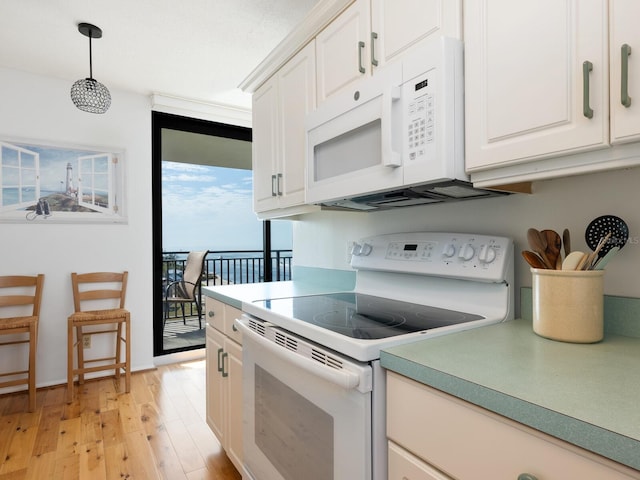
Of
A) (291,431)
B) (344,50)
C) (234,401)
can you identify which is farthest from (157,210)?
(291,431)

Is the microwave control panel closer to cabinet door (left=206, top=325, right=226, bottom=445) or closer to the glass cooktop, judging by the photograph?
the glass cooktop

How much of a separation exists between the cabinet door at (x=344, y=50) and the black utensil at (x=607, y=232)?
878 mm

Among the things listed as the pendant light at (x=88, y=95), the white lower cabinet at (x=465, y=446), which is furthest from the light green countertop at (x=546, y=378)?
the pendant light at (x=88, y=95)

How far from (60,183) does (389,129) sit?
285 cm

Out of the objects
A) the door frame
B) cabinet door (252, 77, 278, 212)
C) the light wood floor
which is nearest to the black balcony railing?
the door frame

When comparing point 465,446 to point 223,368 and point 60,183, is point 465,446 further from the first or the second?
point 60,183

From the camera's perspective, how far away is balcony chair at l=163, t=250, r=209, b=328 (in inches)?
174

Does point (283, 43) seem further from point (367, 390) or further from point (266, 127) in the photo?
point (367, 390)

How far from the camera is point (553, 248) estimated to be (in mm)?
1033

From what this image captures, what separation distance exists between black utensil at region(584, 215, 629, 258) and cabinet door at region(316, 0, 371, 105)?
878 millimetres

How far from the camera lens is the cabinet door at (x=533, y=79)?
2.57 feet

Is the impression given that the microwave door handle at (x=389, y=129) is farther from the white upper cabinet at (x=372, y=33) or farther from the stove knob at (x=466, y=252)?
the stove knob at (x=466, y=252)

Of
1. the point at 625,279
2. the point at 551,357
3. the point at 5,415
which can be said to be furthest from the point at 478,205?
the point at 5,415

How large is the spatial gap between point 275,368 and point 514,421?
0.79 meters
